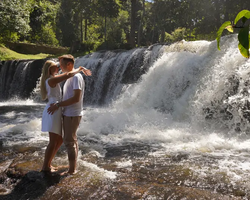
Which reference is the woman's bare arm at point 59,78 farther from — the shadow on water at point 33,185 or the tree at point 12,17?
the tree at point 12,17

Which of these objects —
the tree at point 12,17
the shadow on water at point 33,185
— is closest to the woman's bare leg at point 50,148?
the shadow on water at point 33,185

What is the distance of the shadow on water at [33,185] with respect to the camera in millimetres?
2939

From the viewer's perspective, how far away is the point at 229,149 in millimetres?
5168

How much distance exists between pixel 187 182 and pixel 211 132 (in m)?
3.49

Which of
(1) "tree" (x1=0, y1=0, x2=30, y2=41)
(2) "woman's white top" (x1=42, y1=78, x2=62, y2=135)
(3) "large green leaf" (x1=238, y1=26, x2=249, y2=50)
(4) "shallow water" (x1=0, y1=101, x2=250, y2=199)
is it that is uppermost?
(1) "tree" (x1=0, y1=0, x2=30, y2=41)

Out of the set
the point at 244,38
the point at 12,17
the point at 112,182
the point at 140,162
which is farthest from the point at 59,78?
the point at 12,17

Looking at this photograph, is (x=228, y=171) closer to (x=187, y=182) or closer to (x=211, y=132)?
(x=187, y=182)

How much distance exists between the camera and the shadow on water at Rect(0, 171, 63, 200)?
294 centimetres

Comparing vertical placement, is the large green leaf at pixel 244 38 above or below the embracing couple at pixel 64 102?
above

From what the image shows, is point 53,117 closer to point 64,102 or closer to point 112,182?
point 64,102

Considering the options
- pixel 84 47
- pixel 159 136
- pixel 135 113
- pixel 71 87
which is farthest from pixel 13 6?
pixel 71 87

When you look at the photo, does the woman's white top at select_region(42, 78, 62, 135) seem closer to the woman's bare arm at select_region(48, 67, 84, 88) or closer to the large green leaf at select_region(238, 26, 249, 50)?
the woman's bare arm at select_region(48, 67, 84, 88)

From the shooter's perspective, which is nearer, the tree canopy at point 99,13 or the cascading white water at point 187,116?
the cascading white water at point 187,116

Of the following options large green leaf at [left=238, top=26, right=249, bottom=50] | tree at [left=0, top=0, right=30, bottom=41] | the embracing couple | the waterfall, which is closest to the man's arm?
the embracing couple
